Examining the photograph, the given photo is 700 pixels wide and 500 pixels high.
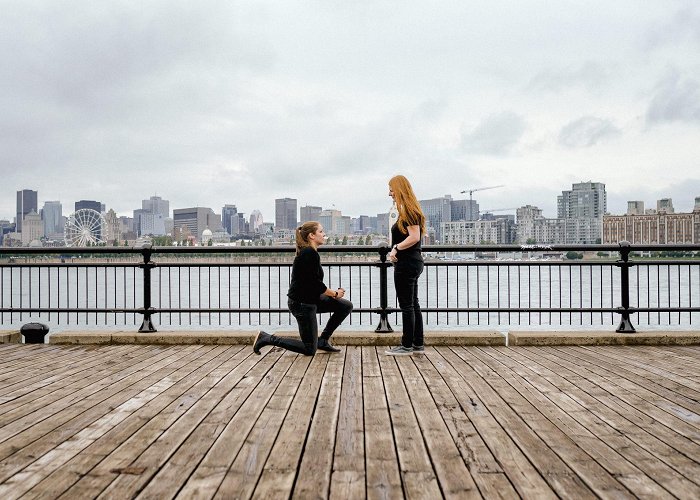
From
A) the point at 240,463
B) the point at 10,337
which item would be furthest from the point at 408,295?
the point at 10,337

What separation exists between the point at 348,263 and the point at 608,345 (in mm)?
3364

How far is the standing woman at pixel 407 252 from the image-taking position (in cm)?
587

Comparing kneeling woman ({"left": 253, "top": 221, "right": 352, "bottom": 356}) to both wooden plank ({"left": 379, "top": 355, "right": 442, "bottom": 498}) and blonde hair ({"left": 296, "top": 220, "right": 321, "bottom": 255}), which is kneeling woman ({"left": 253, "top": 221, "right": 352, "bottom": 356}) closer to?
blonde hair ({"left": 296, "top": 220, "right": 321, "bottom": 255})

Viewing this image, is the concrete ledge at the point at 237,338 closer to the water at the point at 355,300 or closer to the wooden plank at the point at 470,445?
the water at the point at 355,300

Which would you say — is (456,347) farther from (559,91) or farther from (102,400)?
(559,91)

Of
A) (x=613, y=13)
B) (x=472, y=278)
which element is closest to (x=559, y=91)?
(x=613, y=13)

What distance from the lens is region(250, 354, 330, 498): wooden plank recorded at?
2459 millimetres

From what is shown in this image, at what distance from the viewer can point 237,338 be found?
22.5 ft

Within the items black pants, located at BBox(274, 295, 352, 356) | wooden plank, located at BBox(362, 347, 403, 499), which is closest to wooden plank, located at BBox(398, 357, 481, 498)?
wooden plank, located at BBox(362, 347, 403, 499)

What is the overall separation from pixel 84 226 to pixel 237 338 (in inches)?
2991

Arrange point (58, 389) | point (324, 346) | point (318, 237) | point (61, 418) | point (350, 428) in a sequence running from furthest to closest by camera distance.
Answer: point (324, 346)
point (318, 237)
point (58, 389)
point (61, 418)
point (350, 428)

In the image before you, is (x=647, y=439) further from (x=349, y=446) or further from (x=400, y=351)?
(x=400, y=351)

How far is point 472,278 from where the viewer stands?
47312 mm

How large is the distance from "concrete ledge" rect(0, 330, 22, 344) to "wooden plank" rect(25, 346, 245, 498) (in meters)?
2.76
